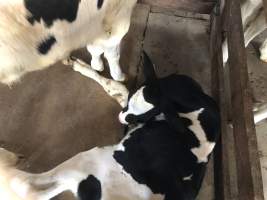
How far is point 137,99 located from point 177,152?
0.28 meters

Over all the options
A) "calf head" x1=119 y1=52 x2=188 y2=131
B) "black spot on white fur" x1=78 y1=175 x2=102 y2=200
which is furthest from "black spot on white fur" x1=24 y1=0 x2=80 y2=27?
"black spot on white fur" x1=78 y1=175 x2=102 y2=200

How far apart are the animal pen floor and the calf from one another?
19.8 inches

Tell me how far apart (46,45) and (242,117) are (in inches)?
27.5

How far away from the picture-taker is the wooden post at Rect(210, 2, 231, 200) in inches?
58.2

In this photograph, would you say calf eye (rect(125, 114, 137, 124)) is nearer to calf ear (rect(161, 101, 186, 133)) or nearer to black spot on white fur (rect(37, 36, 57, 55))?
calf ear (rect(161, 101, 186, 133))

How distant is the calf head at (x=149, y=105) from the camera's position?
1.43 meters

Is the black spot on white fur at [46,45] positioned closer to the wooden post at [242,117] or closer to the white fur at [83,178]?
the white fur at [83,178]

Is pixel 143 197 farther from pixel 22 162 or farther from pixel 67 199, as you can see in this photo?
pixel 22 162

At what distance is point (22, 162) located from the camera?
5.33 feet

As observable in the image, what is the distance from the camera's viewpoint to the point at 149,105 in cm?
148

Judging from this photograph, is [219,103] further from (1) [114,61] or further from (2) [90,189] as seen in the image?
(2) [90,189]

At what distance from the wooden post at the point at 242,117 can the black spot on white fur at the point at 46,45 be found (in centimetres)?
68

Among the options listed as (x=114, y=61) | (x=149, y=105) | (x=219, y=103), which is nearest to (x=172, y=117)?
(x=149, y=105)

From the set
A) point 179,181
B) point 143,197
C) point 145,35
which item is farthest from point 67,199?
point 145,35
